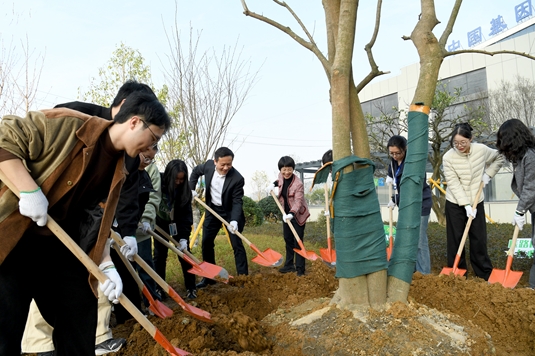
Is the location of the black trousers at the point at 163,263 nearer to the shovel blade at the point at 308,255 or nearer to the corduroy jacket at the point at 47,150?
the shovel blade at the point at 308,255

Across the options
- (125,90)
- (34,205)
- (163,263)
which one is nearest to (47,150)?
(34,205)

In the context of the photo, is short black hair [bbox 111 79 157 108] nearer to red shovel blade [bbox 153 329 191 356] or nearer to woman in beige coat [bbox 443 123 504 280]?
red shovel blade [bbox 153 329 191 356]

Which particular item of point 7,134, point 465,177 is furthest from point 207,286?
point 7,134

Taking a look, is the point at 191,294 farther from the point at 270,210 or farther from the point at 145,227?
the point at 270,210

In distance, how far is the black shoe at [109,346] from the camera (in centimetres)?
Answer: 284

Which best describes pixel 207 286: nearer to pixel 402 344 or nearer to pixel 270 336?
pixel 270 336

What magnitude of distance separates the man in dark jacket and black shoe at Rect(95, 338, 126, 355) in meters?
2.39

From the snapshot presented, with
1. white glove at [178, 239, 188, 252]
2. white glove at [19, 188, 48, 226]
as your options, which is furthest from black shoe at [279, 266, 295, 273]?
white glove at [19, 188, 48, 226]

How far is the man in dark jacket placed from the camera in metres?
5.37

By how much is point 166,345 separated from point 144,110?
1.27m

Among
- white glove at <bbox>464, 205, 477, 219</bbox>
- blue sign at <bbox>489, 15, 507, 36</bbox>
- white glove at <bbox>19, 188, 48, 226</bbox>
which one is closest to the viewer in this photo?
white glove at <bbox>19, 188, 48, 226</bbox>

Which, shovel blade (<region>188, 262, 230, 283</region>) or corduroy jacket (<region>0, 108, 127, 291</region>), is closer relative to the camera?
corduroy jacket (<region>0, 108, 127, 291</region>)

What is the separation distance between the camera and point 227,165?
5.34 metres

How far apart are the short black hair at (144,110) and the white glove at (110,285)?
2.54 ft
